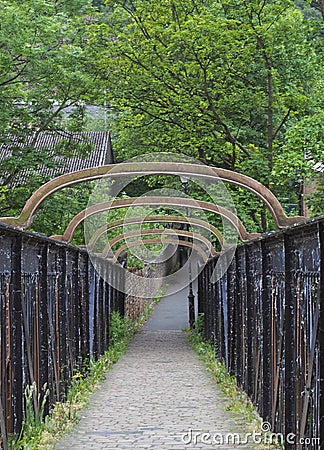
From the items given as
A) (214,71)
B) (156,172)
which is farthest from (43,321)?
(214,71)

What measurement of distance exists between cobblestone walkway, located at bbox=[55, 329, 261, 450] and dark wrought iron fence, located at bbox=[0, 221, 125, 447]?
53 centimetres

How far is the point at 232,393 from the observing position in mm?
9797

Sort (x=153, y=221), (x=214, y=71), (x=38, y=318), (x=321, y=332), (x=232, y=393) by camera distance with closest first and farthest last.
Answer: (x=321, y=332)
(x=38, y=318)
(x=232, y=393)
(x=153, y=221)
(x=214, y=71)

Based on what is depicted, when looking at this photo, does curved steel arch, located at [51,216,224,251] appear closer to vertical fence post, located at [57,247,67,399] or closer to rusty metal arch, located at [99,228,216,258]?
rusty metal arch, located at [99,228,216,258]

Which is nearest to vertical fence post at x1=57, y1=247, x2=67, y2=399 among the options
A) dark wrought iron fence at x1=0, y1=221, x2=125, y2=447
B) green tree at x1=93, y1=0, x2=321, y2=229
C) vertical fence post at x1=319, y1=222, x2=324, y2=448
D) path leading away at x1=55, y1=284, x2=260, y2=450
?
dark wrought iron fence at x1=0, y1=221, x2=125, y2=447

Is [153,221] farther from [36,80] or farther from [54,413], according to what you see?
[54,413]

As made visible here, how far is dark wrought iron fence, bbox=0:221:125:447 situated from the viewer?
18.1 ft

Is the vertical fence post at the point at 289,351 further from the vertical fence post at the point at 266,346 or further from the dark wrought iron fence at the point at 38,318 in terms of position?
the dark wrought iron fence at the point at 38,318

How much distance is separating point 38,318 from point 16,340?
3.96 feet

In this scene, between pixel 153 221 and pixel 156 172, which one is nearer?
pixel 156 172

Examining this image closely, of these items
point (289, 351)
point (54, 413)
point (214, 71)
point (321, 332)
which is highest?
point (214, 71)

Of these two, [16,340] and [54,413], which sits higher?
[16,340]

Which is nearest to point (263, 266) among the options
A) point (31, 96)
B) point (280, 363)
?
point (280, 363)

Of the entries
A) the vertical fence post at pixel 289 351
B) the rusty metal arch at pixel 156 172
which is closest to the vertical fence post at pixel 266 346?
the vertical fence post at pixel 289 351
